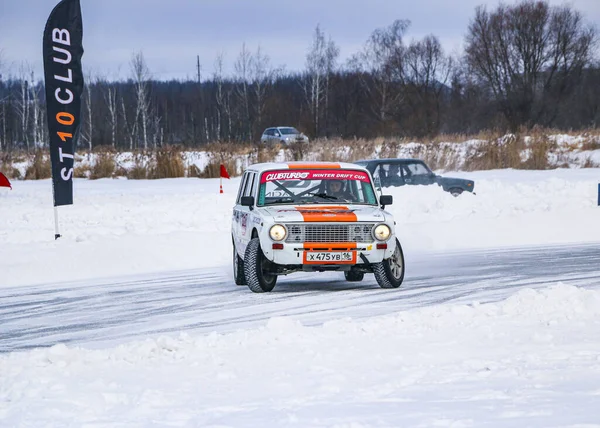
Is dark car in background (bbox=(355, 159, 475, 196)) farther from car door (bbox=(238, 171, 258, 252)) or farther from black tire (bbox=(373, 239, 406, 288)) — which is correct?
black tire (bbox=(373, 239, 406, 288))

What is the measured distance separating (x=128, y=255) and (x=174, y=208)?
279 inches

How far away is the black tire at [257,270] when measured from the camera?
11148 millimetres

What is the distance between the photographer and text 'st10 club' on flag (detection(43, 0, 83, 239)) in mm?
16562

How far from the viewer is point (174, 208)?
880 inches

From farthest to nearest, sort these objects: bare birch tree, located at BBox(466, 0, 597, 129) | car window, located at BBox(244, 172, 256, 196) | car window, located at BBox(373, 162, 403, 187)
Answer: bare birch tree, located at BBox(466, 0, 597, 129) → car window, located at BBox(373, 162, 403, 187) → car window, located at BBox(244, 172, 256, 196)

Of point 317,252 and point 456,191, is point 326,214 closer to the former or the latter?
point 317,252

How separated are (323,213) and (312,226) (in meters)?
0.24

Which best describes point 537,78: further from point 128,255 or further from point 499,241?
point 128,255

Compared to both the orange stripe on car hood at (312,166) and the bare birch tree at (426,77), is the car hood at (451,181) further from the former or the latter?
the bare birch tree at (426,77)

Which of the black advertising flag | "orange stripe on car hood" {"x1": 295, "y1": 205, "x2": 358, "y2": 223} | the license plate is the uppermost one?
the black advertising flag

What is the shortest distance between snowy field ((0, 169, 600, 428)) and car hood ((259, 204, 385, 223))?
921mm

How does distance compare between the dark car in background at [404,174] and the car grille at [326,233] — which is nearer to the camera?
the car grille at [326,233]

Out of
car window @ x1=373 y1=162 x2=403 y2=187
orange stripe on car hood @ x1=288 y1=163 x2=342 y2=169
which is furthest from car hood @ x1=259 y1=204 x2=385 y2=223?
car window @ x1=373 y1=162 x2=403 y2=187

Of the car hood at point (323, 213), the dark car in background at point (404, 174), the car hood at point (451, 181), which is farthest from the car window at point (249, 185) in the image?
the car hood at point (451, 181)
